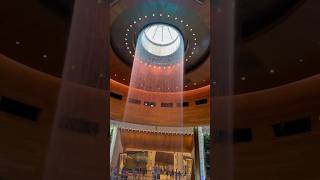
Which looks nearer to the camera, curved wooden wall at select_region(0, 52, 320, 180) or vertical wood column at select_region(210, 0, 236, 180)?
curved wooden wall at select_region(0, 52, 320, 180)

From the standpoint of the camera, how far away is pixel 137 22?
1459cm

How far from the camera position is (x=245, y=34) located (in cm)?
1102

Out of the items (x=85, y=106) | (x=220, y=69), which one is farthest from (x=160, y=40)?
(x=85, y=106)

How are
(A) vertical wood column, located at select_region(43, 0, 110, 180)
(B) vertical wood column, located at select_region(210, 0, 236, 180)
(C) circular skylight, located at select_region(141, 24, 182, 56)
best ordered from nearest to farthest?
(A) vertical wood column, located at select_region(43, 0, 110, 180) < (B) vertical wood column, located at select_region(210, 0, 236, 180) < (C) circular skylight, located at select_region(141, 24, 182, 56)

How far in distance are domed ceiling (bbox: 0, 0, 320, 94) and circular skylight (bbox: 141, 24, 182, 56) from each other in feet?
18.3

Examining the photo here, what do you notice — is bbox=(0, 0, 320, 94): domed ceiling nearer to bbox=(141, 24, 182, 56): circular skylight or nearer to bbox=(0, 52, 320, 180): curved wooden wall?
bbox=(0, 52, 320, 180): curved wooden wall

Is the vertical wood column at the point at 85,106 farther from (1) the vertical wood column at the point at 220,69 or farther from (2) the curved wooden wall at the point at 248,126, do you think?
(1) the vertical wood column at the point at 220,69

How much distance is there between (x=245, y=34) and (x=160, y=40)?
1012cm

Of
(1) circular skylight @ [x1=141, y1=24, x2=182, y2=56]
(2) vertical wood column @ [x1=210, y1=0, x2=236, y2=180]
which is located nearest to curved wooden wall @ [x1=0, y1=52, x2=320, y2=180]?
(2) vertical wood column @ [x1=210, y1=0, x2=236, y2=180]

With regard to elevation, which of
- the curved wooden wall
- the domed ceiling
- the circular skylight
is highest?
the circular skylight

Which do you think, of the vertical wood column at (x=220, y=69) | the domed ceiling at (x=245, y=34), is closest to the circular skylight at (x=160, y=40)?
the domed ceiling at (x=245, y=34)

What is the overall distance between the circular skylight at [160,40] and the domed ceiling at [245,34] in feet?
18.3

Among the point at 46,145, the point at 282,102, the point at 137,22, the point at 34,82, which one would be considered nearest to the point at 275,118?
the point at 282,102

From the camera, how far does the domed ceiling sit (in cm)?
973
